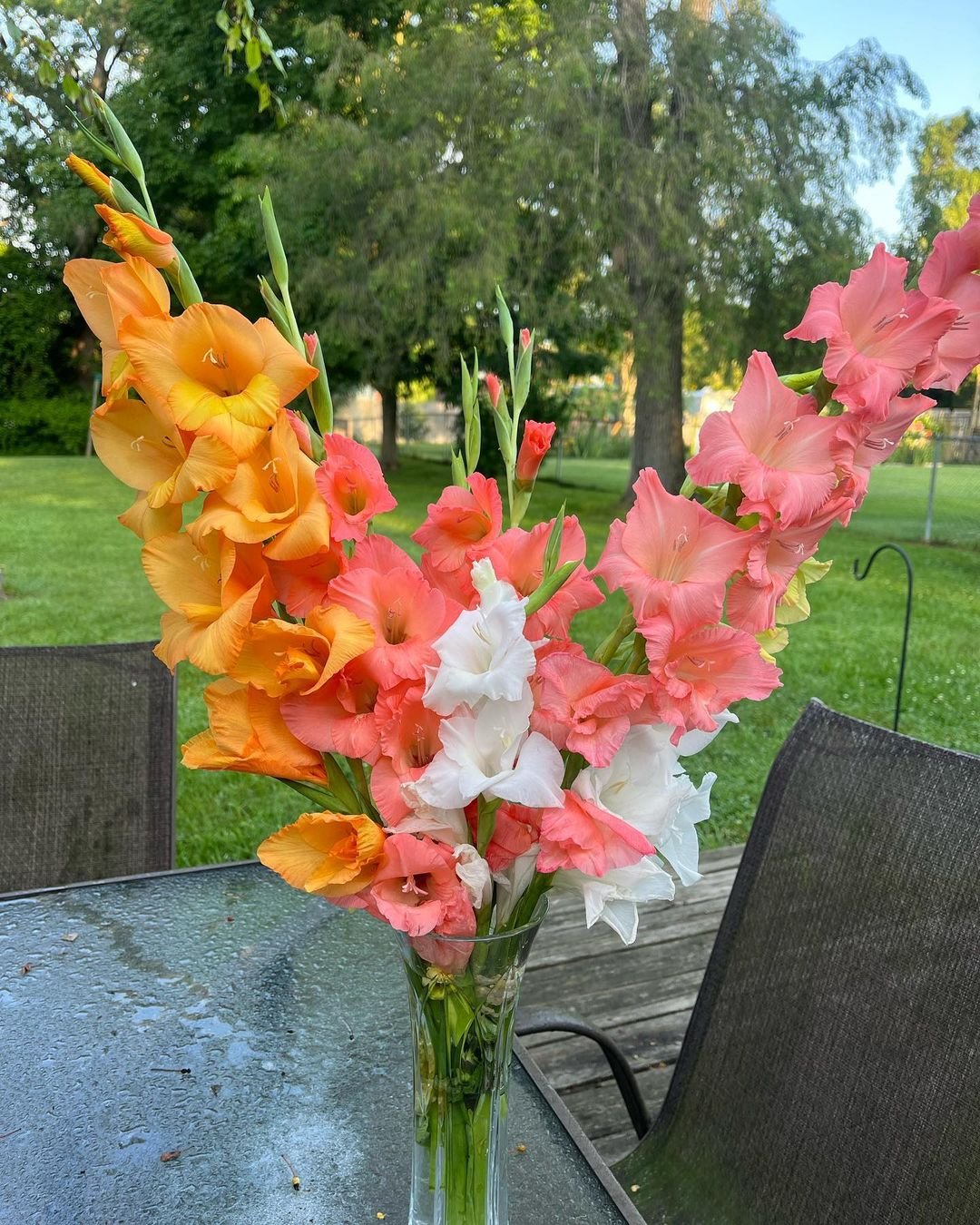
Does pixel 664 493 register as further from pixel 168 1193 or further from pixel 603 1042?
pixel 603 1042

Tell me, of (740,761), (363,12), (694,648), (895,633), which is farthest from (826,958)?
(363,12)

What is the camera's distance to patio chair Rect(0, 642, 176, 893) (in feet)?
5.13

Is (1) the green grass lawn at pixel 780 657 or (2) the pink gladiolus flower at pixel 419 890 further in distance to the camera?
(1) the green grass lawn at pixel 780 657

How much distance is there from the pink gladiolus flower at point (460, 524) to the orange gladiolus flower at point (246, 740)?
0.43ft

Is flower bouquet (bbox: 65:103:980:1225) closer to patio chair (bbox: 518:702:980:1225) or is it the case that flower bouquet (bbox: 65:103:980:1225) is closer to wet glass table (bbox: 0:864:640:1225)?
wet glass table (bbox: 0:864:640:1225)

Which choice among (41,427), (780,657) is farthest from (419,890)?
(41,427)

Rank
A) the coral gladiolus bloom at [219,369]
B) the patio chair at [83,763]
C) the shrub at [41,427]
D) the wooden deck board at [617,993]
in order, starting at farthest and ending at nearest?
the shrub at [41,427], the wooden deck board at [617,993], the patio chair at [83,763], the coral gladiolus bloom at [219,369]

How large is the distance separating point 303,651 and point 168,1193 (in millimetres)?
573

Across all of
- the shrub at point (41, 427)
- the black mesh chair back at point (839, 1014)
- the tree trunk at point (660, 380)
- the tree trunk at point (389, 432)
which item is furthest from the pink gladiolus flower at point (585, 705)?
the tree trunk at point (389, 432)

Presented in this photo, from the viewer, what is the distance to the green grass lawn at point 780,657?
3148mm

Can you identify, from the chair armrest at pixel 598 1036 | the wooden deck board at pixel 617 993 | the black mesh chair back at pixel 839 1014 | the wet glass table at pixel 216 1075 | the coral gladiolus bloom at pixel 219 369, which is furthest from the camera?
the wooden deck board at pixel 617 993

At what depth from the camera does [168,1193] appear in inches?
31.7

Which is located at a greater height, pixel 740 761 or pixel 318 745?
pixel 318 745

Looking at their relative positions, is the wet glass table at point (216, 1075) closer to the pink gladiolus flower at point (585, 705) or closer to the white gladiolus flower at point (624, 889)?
the white gladiolus flower at point (624, 889)
